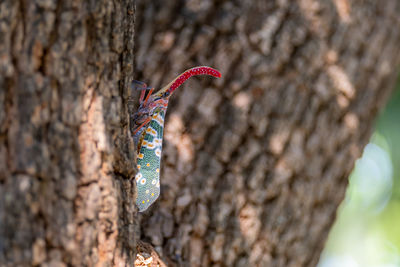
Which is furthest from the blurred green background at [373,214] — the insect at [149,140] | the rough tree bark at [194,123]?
the insect at [149,140]

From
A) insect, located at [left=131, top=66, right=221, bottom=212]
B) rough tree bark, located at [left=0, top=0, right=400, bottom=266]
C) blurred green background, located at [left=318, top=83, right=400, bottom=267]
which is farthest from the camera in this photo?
blurred green background, located at [left=318, top=83, right=400, bottom=267]

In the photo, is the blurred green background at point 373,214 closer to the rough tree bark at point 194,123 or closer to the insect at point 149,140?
the rough tree bark at point 194,123

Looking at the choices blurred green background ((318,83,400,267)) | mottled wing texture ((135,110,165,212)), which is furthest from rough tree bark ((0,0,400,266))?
blurred green background ((318,83,400,267))

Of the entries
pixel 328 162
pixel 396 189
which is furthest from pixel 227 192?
pixel 396 189

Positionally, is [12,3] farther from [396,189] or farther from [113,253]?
[396,189]

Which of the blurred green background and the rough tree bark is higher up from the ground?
the blurred green background

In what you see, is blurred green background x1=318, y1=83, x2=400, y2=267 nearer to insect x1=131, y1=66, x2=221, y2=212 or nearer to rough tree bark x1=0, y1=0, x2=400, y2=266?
rough tree bark x1=0, y1=0, x2=400, y2=266

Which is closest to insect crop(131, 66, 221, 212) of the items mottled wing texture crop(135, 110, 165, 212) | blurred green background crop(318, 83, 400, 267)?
mottled wing texture crop(135, 110, 165, 212)

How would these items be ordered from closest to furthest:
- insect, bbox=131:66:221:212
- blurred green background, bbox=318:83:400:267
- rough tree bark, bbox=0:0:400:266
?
rough tree bark, bbox=0:0:400:266
insect, bbox=131:66:221:212
blurred green background, bbox=318:83:400:267

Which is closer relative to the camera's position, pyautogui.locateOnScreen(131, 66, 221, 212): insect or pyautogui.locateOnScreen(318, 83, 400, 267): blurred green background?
pyautogui.locateOnScreen(131, 66, 221, 212): insect
